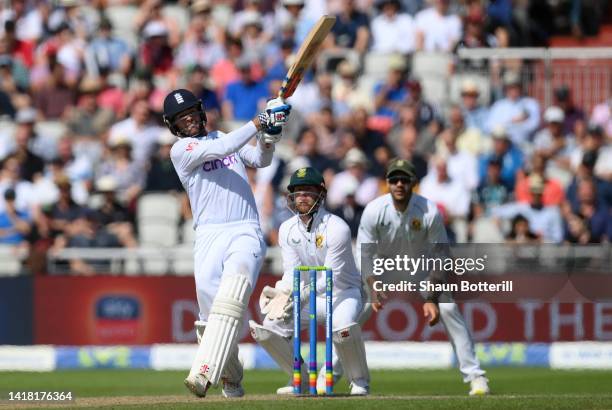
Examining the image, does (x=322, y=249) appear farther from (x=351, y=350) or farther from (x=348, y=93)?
(x=348, y=93)

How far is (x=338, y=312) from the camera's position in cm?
980

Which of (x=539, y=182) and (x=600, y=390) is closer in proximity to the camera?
(x=600, y=390)

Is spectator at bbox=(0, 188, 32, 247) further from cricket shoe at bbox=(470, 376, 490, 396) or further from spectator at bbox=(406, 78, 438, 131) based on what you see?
cricket shoe at bbox=(470, 376, 490, 396)

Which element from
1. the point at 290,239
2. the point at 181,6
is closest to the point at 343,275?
the point at 290,239

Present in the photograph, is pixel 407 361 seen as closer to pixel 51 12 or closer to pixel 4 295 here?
pixel 4 295

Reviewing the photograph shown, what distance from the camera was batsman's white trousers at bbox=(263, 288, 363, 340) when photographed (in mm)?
9758

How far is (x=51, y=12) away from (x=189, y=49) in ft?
6.69

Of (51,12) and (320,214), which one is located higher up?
(51,12)

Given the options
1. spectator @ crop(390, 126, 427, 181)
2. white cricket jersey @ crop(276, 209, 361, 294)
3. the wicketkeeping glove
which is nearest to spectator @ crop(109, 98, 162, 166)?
spectator @ crop(390, 126, 427, 181)

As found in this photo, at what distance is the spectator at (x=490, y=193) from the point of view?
14.9 metres

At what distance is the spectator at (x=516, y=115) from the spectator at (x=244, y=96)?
2527mm

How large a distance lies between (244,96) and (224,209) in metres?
7.13

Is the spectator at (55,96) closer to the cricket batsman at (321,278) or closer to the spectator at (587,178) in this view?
the spectator at (587,178)

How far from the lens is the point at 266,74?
16.6 m
